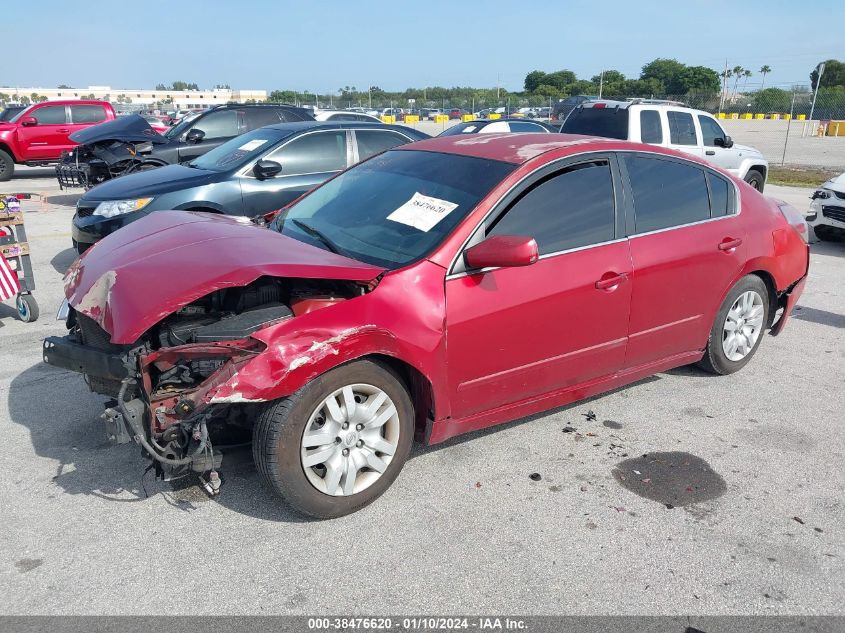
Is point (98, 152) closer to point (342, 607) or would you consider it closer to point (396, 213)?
point (396, 213)

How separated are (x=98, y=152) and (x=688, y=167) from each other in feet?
35.3

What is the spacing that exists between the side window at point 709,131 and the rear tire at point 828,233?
115 inches

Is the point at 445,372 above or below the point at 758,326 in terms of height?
above

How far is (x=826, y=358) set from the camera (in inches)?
217

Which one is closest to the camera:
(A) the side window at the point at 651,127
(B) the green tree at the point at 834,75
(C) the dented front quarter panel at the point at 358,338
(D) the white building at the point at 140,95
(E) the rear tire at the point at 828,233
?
(C) the dented front quarter panel at the point at 358,338

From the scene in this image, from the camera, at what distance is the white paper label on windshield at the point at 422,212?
12.0ft

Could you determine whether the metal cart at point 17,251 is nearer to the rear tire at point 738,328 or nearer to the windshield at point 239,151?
the windshield at point 239,151

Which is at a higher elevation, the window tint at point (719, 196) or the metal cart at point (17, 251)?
the window tint at point (719, 196)

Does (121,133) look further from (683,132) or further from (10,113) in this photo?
(683,132)

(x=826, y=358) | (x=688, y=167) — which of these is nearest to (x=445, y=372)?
(x=688, y=167)

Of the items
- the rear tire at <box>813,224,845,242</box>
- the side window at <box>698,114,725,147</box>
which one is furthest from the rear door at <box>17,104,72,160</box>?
the rear tire at <box>813,224,845,242</box>

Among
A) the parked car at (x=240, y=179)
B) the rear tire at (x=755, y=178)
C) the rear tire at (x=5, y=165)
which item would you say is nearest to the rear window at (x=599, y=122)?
the rear tire at (x=755, y=178)

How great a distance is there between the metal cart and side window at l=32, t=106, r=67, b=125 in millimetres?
13130

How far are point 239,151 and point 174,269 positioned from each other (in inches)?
199
